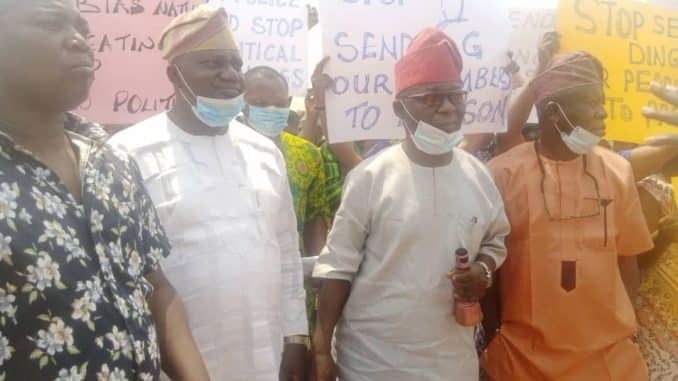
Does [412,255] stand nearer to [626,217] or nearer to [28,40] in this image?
[626,217]

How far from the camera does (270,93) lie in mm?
3471

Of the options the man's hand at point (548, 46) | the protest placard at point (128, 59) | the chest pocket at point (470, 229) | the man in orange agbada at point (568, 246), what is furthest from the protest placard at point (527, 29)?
the protest placard at point (128, 59)

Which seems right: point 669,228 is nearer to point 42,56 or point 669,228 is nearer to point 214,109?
point 214,109

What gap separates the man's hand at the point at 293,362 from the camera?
2.60 metres

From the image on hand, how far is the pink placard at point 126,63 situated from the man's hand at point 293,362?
4.69 ft

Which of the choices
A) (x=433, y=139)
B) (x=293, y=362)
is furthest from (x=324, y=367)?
(x=433, y=139)

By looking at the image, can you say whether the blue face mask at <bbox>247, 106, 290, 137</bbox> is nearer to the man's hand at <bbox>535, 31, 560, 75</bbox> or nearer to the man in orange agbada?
the man in orange agbada

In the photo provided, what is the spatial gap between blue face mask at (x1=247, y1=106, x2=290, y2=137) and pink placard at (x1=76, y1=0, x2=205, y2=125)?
0.41m

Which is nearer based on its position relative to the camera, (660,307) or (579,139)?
(579,139)

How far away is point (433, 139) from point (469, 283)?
21.5 inches

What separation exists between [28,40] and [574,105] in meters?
2.09

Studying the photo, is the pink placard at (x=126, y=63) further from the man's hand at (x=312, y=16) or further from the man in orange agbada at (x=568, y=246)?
the man in orange agbada at (x=568, y=246)

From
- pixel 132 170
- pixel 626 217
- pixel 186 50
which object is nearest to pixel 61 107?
pixel 132 170

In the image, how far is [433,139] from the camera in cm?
264
